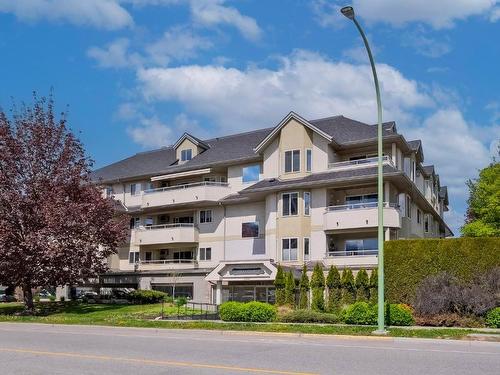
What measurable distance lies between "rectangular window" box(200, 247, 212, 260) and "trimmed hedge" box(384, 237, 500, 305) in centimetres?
2043

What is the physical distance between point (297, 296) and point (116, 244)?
11888 millimetres

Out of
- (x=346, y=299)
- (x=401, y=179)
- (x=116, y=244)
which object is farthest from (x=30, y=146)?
(x=401, y=179)

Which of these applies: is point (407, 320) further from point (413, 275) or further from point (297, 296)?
point (297, 296)

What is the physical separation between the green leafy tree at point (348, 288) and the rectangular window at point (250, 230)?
12.6 meters

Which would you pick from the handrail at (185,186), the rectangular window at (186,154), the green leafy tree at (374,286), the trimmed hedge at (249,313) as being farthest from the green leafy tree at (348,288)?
the rectangular window at (186,154)

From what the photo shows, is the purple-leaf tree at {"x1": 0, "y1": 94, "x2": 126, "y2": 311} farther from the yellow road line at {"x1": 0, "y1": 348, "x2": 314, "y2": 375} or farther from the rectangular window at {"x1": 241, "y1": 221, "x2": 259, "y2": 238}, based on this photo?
the yellow road line at {"x1": 0, "y1": 348, "x2": 314, "y2": 375}

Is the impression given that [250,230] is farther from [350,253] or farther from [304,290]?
[304,290]

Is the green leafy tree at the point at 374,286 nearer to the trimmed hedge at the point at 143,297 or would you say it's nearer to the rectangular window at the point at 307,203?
the rectangular window at the point at 307,203

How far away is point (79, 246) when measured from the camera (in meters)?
34.8

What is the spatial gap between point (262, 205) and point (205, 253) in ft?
21.7

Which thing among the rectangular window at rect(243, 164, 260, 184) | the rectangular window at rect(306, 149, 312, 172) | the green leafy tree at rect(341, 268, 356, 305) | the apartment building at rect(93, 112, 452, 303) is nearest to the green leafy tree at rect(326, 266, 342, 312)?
the green leafy tree at rect(341, 268, 356, 305)

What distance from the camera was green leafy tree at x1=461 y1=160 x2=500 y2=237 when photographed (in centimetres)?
4541

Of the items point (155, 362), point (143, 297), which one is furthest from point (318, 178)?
point (155, 362)

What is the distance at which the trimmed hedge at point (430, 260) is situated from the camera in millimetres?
26875
